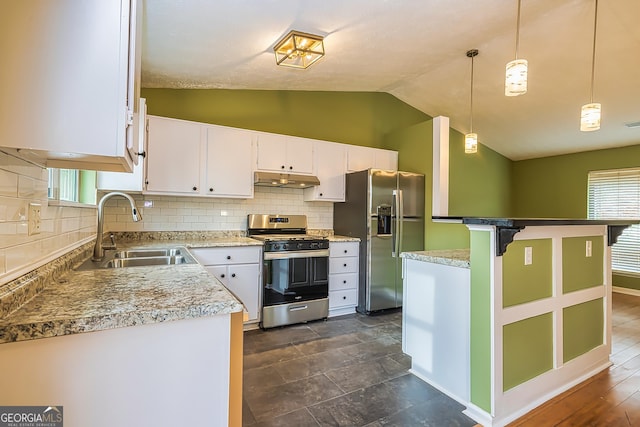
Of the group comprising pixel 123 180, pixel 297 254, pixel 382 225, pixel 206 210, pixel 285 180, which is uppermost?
A: pixel 285 180

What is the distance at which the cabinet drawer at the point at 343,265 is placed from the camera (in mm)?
3779

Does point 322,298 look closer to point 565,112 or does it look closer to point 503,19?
point 503,19

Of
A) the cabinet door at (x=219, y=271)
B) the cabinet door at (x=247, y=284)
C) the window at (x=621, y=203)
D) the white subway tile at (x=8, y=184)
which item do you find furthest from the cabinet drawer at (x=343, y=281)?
the window at (x=621, y=203)

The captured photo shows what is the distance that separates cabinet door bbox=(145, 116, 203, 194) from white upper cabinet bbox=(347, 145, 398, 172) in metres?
1.96

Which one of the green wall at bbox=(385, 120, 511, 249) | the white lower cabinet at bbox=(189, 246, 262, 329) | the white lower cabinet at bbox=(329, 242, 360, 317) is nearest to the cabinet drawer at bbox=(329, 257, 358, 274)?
the white lower cabinet at bbox=(329, 242, 360, 317)

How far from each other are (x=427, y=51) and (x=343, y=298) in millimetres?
2988

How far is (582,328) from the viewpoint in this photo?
2393mm

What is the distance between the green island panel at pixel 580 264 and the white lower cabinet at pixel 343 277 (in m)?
2.14

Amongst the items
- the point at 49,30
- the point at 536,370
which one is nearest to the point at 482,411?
the point at 536,370

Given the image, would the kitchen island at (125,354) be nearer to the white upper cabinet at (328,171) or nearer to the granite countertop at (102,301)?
the granite countertop at (102,301)

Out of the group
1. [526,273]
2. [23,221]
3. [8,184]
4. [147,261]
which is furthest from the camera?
[147,261]

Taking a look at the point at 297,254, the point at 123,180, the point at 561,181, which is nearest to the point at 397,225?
the point at 297,254

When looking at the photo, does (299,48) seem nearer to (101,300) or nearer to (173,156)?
(173,156)

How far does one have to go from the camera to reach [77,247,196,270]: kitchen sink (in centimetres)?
187
